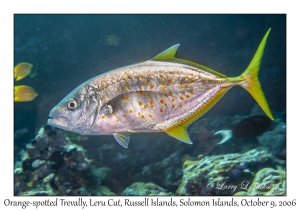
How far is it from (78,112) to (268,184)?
3.26 m

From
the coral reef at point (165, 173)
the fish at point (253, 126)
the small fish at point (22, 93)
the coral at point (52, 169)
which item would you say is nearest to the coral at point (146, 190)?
the coral reef at point (165, 173)

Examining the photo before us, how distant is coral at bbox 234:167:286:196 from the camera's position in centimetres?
348

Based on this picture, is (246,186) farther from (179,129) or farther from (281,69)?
(281,69)

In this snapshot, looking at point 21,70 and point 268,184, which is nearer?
point 268,184

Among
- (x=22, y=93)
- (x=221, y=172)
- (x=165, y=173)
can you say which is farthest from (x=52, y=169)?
(x=221, y=172)

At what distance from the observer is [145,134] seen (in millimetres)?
9984

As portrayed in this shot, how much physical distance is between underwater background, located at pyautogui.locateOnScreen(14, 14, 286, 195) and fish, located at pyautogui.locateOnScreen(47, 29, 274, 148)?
2.25 metres

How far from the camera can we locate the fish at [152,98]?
2.19 m

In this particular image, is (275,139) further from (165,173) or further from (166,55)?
(166,55)

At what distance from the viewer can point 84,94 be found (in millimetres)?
2295

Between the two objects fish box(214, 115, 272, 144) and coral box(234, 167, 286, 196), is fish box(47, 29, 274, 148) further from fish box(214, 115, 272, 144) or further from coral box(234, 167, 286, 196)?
fish box(214, 115, 272, 144)

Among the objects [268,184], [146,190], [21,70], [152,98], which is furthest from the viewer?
[21,70]

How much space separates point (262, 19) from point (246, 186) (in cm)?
1515

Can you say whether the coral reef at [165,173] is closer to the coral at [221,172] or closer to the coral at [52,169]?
the coral at [221,172]
